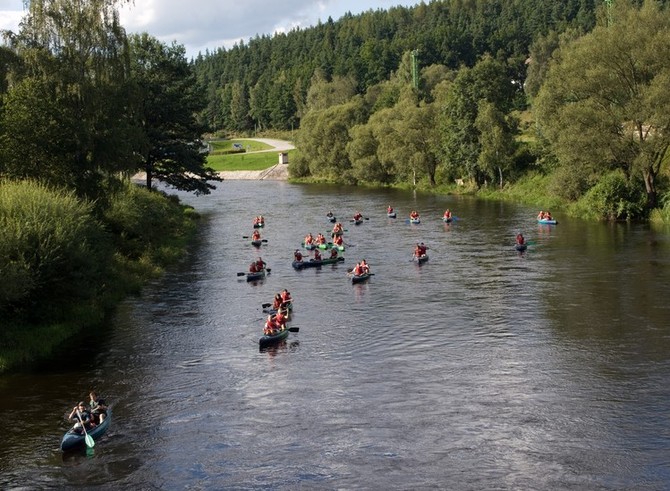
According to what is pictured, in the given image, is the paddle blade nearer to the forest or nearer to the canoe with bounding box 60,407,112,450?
the canoe with bounding box 60,407,112,450

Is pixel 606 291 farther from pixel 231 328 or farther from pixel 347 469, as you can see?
pixel 347 469

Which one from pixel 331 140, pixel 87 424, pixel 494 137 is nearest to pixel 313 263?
pixel 87 424

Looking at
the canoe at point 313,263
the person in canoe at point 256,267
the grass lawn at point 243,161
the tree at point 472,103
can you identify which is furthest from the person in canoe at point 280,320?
the grass lawn at point 243,161

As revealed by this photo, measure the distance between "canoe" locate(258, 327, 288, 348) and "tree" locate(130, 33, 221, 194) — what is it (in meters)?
43.5

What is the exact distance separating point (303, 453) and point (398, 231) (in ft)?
153

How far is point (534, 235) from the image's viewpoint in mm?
63531

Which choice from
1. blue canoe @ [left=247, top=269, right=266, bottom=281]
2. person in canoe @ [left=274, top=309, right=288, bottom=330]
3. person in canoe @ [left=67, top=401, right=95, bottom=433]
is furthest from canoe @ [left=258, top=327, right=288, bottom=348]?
blue canoe @ [left=247, top=269, right=266, bottom=281]

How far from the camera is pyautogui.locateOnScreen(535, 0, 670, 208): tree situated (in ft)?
218

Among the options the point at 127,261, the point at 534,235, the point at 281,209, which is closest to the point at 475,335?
the point at 127,261

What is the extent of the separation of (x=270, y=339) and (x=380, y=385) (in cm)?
728

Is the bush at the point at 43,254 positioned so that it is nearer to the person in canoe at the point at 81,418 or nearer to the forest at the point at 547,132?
the person in canoe at the point at 81,418

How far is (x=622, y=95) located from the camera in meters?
69.7

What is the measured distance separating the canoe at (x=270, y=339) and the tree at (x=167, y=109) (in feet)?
143

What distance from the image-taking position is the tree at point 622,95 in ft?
218
